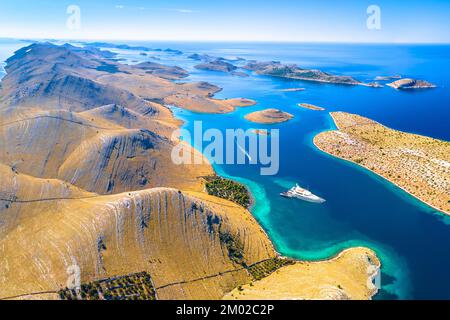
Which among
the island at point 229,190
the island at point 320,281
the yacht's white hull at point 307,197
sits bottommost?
the island at point 320,281

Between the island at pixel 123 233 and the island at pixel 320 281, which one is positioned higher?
the island at pixel 123 233

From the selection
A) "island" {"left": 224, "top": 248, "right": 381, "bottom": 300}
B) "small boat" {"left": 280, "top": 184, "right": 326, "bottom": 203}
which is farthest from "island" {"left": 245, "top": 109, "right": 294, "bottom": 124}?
"island" {"left": 224, "top": 248, "right": 381, "bottom": 300}

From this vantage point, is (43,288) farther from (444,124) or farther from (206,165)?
(444,124)

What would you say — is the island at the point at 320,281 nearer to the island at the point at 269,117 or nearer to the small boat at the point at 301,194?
the small boat at the point at 301,194

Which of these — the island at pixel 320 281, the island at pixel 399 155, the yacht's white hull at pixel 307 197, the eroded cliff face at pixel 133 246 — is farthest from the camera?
the island at pixel 399 155

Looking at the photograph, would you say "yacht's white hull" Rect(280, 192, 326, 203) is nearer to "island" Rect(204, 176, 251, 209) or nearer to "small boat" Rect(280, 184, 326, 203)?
"small boat" Rect(280, 184, 326, 203)
